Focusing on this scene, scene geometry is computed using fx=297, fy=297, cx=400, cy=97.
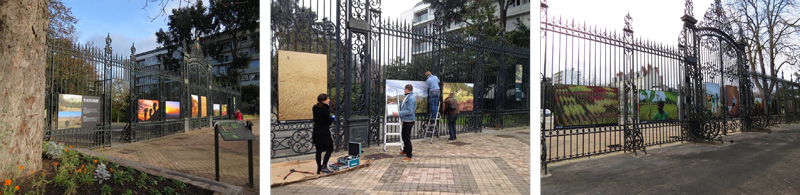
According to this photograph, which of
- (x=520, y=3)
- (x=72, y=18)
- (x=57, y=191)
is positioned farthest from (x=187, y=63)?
(x=520, y=3)

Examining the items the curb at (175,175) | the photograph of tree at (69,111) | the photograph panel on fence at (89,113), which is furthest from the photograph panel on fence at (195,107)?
the photograph of tree at (69,111)

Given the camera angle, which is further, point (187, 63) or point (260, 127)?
point (187, 63)

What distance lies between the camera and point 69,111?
223 centimetres

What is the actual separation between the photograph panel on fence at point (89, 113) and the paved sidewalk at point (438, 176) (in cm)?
158

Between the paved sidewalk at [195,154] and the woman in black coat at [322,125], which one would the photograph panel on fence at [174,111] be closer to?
the paved sidewalk at [195,154]

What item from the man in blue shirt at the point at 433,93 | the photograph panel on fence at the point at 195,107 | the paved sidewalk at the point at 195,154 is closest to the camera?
the paved sidewalk at the point at 195,154

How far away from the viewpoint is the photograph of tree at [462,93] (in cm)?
513

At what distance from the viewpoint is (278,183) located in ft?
6.81

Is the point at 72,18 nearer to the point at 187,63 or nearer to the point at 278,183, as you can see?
the point at 187,63

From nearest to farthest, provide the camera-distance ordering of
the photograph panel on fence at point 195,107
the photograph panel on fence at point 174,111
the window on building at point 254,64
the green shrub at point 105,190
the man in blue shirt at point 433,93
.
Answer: the green shrub at point 105,190, the window on building at point 254,64, the photograph panel on fence at point 195,107, the photograph panel on fence at point 174,111, the man in blue shirt at point 433,93

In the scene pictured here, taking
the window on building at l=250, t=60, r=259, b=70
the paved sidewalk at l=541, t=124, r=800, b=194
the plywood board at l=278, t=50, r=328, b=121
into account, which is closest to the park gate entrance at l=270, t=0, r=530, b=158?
the plywood board at l=278, t=50, r=328, b=121

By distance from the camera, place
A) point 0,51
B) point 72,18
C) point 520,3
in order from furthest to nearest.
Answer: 1. point 520,3
2. point 72,18
3. point 0,51

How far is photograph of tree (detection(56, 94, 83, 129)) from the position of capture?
2.13m

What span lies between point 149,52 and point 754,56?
14.8 ft
